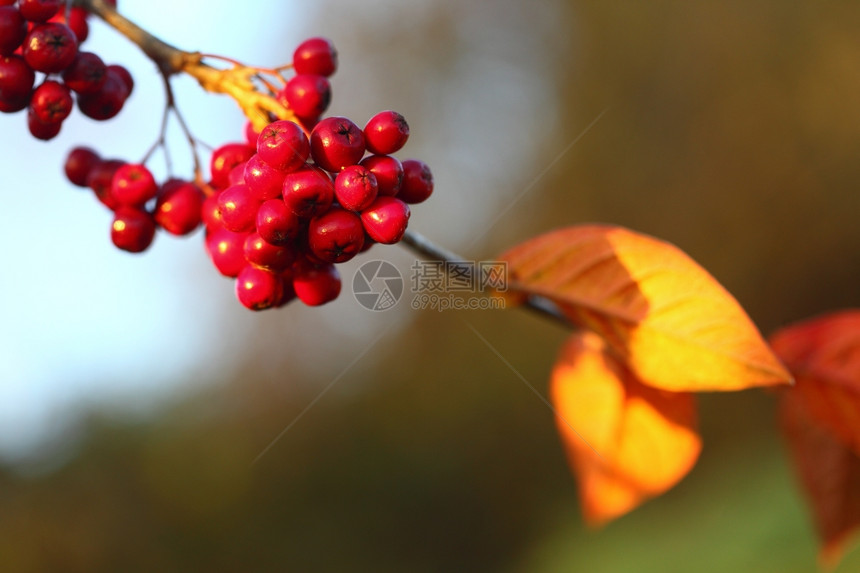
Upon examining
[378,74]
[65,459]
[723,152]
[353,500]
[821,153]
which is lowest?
[65,459]

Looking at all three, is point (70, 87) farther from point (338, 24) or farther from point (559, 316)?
point (338, 24)

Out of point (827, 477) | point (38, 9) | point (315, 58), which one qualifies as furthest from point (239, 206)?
point (827, 477)

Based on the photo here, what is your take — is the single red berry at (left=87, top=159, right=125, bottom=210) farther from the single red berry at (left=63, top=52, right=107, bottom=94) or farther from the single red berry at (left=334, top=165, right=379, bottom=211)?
the single red berry at (left=334, top=165, right=379, bottom=211)

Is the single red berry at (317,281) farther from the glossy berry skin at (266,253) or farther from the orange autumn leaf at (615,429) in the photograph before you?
the orange autumn leaf at (615,429)

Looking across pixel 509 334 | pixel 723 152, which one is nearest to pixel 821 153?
pixel 723 152

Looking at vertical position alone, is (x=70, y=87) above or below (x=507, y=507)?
above

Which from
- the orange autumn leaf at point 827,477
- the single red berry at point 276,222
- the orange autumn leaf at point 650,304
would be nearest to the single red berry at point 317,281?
the single red berry at point 276,222
